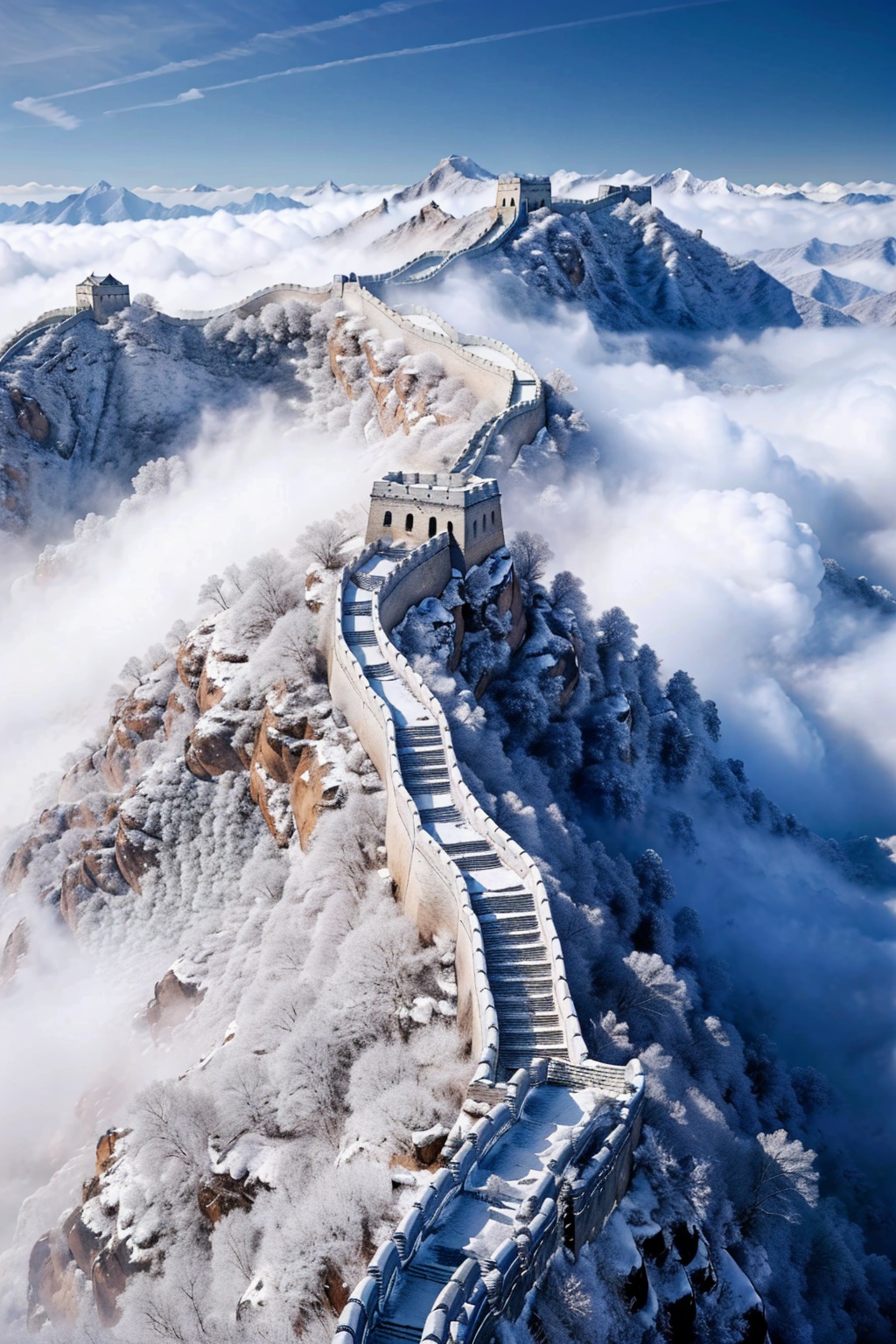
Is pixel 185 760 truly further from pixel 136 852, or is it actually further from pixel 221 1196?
pixel 221 1196

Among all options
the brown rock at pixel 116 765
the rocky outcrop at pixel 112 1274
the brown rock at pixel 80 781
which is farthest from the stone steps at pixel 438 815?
the brown rock at pixel 80 781

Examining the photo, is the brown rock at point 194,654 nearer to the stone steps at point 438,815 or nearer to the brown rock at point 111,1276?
the stone steps at point 438,815

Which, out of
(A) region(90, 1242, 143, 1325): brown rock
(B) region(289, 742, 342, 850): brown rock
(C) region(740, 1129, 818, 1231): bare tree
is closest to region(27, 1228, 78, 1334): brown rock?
(A) region(90, 1242, 143, 1325): brown rock

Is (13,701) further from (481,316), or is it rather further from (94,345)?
(481,316)

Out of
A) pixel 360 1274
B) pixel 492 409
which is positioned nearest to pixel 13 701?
pixel 492 409

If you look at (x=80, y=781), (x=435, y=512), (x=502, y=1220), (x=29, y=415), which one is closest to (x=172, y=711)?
(x=80, y=781)

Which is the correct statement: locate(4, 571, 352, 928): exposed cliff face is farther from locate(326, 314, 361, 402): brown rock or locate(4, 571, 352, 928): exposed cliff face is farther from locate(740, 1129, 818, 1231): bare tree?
locate(326, 314, 361, 402): brown rock

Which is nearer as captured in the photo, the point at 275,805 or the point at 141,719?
the point at 275,805

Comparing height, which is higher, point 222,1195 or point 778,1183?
point 222,1195
